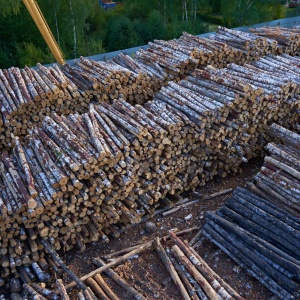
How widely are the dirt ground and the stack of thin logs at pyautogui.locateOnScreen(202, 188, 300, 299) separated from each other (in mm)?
215

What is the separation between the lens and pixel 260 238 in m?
8.17

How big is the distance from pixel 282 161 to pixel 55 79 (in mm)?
7554

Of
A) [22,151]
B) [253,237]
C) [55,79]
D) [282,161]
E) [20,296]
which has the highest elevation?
[55,79]

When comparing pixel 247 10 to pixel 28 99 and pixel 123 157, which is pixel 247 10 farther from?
pixel 123 157

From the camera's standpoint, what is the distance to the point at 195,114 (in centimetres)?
982

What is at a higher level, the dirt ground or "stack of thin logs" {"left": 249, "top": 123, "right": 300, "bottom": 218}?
"stack of thin logs" {"left": 249, "top": 123, "right": 300, "bottom": 218}

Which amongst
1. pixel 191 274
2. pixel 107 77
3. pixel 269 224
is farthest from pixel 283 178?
pixel 107 77

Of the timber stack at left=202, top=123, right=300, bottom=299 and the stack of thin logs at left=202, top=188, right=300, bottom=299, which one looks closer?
the stack of thin logs at left=202, top=188, right=300, bottom=299

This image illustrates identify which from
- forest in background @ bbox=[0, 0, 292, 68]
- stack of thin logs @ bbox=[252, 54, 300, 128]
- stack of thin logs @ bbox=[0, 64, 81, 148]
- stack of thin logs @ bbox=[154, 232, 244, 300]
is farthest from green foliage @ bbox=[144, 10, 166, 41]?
stack of thin logs @ bbox=[154, 232, 244, 300]

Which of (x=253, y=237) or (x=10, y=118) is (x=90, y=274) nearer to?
(x=253, y=237)

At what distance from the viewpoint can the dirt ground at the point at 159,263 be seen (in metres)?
7.61

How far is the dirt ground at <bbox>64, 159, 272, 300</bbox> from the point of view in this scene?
761cm

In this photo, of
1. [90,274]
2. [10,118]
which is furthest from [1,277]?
[10,118]

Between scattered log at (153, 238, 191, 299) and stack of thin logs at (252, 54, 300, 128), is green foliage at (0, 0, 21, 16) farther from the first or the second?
scattered log at (153, 238, 191, 299)
